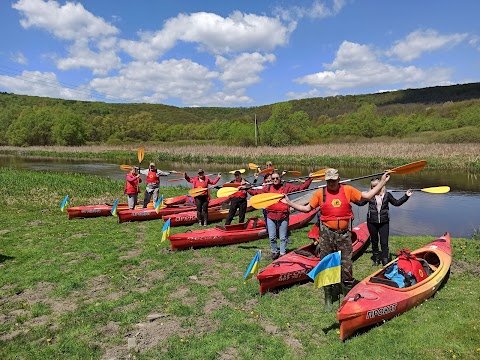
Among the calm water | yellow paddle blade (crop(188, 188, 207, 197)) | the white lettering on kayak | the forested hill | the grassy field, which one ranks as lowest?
the calm water

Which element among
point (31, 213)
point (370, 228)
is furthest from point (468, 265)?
point (31, 213)

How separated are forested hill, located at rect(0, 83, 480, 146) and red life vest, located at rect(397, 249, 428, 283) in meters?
41.6

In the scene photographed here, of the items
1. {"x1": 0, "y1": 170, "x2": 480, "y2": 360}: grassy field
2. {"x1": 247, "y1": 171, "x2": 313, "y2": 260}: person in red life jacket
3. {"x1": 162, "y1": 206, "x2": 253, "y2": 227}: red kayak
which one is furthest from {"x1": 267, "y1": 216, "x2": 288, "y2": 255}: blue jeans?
{"x1": 162, "y1": 206, "x2": 253, "y2": 227}: red kayak

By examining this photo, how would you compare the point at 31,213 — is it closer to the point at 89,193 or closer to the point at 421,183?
the point at 89,193

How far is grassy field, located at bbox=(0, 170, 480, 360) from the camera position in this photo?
491 centimetres

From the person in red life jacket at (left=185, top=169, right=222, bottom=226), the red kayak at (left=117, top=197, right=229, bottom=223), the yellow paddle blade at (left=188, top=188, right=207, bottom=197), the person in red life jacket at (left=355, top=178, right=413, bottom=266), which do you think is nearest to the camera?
the person in red life jacket at (left=355, top=178, right=413, bottom=266)

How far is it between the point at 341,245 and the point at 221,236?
4322 millimetres

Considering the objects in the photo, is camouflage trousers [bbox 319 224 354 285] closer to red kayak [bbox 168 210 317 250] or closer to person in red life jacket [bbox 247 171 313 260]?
person in red life jacket [bbox 247 171 313 260]

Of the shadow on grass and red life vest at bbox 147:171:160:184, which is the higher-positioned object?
red life vest at bbox 147:171:160:184

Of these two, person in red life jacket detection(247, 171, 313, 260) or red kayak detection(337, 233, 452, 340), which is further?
person in red life jacket detection(247, 171, 313, 260)

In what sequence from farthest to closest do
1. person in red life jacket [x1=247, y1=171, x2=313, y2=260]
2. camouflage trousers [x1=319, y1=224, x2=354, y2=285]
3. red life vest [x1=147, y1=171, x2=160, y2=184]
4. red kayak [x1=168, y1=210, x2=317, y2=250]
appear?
red life vest [x1=147, y1=171, x2=160, y2=184], red kayak [x1=168, y1=210, x2=317, y2=250], person in red life jacket [x1=247, y1=171, x2=313, y2=260], camouflage trousers [x1=319, y1=224, x2=354, y2=285]

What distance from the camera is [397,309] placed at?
18.2 feet

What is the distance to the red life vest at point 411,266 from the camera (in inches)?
254

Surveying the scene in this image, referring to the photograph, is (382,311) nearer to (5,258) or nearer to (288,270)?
(288,270)
